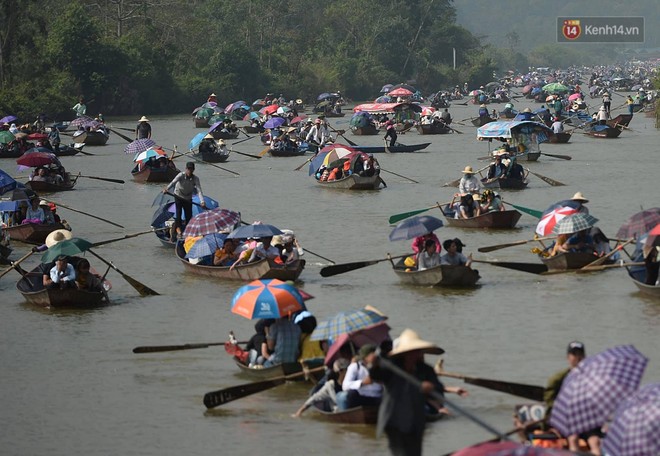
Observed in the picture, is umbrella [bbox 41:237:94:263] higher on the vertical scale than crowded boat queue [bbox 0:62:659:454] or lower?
higher

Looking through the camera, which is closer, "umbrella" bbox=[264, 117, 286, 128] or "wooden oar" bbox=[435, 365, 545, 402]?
"wooden oar" bbox=[435, 365, 545, 402]

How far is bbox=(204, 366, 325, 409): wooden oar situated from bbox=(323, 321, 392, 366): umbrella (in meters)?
0.84

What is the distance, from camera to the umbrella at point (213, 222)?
20516mm

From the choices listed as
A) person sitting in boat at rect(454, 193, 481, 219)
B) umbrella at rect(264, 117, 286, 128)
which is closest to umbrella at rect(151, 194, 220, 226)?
person sitting in boat at rect(454, 193, 481, 219)

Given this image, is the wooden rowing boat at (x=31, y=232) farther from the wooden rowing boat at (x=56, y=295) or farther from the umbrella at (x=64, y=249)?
the umbrella at (x=64, y=249)

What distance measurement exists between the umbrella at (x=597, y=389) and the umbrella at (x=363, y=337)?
3294mm

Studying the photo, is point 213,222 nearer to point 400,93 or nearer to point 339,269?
point 339,269

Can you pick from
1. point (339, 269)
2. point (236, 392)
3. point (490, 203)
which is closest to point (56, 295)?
point (339, 269)

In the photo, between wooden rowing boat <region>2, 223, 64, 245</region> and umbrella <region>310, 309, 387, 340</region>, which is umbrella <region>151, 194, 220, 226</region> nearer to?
wooden rowing boat <region>2, 223, 64, 245</region>

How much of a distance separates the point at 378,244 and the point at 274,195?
29.4 ft

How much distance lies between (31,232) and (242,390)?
482 inches

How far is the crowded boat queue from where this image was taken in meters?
13.5

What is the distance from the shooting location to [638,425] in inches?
335

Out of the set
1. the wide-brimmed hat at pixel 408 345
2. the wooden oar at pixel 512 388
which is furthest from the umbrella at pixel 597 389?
the wooden oar at pixel 512 388
